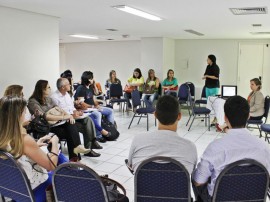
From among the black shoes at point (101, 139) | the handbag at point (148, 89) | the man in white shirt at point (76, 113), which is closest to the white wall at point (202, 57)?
the handbag at point (148, 89)

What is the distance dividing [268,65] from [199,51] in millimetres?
2361

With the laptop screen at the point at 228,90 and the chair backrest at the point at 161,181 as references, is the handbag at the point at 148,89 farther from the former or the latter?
the chair backrest at the point at 161,181

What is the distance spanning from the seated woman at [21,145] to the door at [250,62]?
9160 millimetres

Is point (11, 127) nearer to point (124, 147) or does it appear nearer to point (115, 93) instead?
point (124, 147)

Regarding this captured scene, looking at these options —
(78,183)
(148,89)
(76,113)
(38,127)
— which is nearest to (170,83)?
(148,89)

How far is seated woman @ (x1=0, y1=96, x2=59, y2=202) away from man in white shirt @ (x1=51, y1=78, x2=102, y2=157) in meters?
2.51

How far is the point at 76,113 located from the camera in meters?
4.81

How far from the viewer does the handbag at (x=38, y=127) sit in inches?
157

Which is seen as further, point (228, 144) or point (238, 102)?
point (238, 102)

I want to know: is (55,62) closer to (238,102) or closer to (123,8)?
(123,8)

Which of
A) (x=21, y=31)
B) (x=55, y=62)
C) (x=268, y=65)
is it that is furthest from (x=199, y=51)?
(x=21, y=31)

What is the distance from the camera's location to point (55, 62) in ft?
18.0

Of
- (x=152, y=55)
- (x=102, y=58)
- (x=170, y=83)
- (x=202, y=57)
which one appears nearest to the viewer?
(x=170, y=83)

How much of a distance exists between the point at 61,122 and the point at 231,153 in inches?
122
